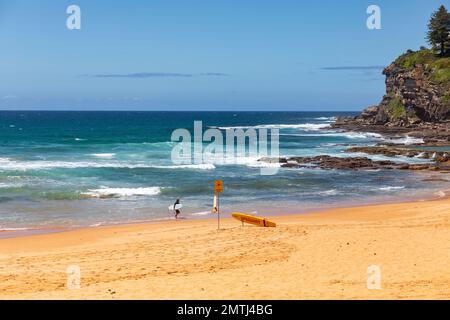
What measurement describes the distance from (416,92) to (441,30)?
12.9 meters

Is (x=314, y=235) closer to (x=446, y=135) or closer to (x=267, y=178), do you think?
(x=267, y=178)

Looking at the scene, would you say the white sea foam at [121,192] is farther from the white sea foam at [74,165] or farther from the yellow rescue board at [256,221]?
the white sea foam at [74,165]

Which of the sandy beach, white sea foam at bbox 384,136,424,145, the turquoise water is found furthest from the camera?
white sea foam at bbox 384,136,424,145

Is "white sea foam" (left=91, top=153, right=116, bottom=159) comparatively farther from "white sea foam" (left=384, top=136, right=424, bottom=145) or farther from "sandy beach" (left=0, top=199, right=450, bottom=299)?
"white sea foam" (left=384, top=136, right=424, bottom=145)

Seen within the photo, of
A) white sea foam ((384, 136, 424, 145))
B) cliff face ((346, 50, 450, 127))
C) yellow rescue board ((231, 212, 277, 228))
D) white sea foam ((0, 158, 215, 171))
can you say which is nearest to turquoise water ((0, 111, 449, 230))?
white sea foam ((0, 158, 215, 171))

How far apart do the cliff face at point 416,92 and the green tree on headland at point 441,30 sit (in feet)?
6.75

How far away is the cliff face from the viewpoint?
238ft

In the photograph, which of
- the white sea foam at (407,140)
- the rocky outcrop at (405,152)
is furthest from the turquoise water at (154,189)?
the white sea foam at (407,140)

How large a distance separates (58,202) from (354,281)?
745 inches

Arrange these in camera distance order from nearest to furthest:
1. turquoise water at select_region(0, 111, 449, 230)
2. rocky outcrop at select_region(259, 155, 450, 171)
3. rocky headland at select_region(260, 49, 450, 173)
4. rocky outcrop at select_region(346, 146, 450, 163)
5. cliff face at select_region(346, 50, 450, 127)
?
1. turquoise water at select_region(0, 111, 449, 230)
2. rocky outcrop at select_region(259, 155, 450, 171)
3. rocky outcrop at select_region(346, 146, 450, 163)
4. rocky headland at select_region(260, 49, 450, 173)
5. cliff face at select_region(346, 50, 450, 127)

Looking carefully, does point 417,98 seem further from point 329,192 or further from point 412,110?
point 329,192

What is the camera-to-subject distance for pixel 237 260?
14227 mm

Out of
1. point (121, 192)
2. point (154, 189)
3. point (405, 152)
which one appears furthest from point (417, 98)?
point (121, 192)

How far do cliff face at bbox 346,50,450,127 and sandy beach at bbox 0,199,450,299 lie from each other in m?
55.5
